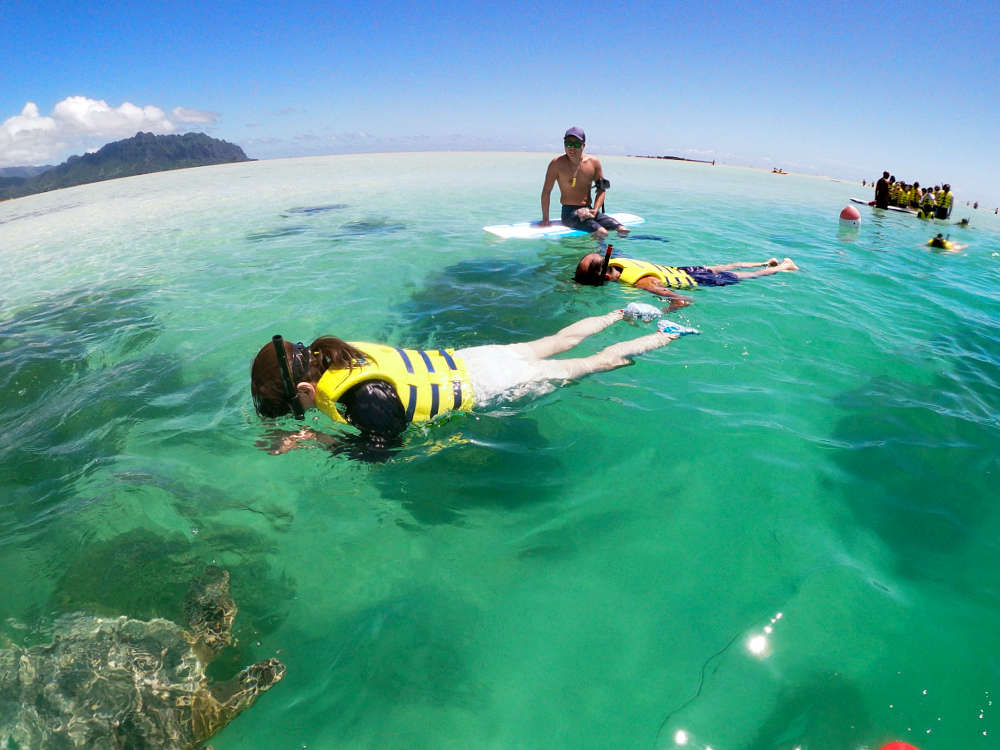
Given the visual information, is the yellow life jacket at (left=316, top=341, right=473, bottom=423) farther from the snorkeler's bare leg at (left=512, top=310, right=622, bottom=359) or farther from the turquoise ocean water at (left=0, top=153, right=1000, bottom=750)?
the snorkeler's bare leg at (left=512, top=310, right=622, bottom=359)

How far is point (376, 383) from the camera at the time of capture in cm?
323

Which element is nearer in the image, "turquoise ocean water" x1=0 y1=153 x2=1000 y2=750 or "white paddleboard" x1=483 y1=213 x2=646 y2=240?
"turquoise ocean water" x1=0 y1=153 x2=1000 y2=750

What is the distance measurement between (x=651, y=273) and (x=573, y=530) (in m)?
5.33

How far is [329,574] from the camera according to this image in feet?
9.53

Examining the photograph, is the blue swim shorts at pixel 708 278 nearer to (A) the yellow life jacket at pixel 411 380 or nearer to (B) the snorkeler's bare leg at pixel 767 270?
(B) the snorkeler's bare leg at pixel 767 270

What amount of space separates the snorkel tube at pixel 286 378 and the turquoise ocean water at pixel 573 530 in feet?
2.84

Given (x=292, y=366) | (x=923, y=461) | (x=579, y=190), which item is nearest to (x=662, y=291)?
(x=923, y=461)

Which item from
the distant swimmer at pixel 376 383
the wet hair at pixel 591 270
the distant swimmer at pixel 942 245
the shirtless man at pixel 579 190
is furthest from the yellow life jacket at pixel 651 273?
the distant swimmer at pixel 942 245

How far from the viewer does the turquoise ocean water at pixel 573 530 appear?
2.14m

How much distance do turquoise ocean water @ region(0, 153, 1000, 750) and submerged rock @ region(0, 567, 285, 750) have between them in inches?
4.9

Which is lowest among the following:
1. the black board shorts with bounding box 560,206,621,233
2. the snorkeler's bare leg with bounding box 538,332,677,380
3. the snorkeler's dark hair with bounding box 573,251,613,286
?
the snorkeler's bare leg with bounding box 538,332,677,380

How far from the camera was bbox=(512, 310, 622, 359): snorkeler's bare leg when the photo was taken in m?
4.68

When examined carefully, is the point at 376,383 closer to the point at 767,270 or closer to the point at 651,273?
the point at 651,273

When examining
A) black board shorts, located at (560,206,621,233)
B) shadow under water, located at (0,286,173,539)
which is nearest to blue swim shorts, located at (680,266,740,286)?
black board shorts, located at (560,206,621,233)
